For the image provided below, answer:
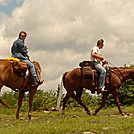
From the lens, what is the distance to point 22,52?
1168cm

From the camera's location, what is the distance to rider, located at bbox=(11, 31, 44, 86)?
11633 millimetres

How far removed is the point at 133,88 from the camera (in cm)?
2056

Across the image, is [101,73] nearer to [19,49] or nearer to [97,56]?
[97,56]

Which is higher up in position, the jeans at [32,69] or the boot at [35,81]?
the jeans at [32,69]

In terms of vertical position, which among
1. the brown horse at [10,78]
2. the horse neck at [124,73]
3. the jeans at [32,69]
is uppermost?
the horse neck at [124,73]

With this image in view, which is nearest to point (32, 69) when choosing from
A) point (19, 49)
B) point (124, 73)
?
point (19, 49)

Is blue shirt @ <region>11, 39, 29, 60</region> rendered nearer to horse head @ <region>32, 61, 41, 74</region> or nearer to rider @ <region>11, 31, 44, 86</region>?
rider @ <region>11, 31, 44, 86</region>

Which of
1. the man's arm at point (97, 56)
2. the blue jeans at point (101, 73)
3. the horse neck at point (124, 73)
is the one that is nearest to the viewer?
the man's arm at point (97, 56)

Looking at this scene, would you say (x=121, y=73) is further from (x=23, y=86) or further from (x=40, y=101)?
(x=40, y=101)

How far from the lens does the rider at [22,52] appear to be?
1163 cm

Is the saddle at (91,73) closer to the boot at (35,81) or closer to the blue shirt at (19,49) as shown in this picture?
the boot at (35,81)

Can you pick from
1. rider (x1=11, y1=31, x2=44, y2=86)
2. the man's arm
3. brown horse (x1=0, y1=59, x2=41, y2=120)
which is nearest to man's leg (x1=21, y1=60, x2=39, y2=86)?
rider (x1=11, y1=31, x2=44, y2=86)

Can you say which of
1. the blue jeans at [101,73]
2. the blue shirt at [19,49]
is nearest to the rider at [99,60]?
the blue jeans at [101,73]

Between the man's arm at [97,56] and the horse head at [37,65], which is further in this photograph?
the man's arm at [97,56]
